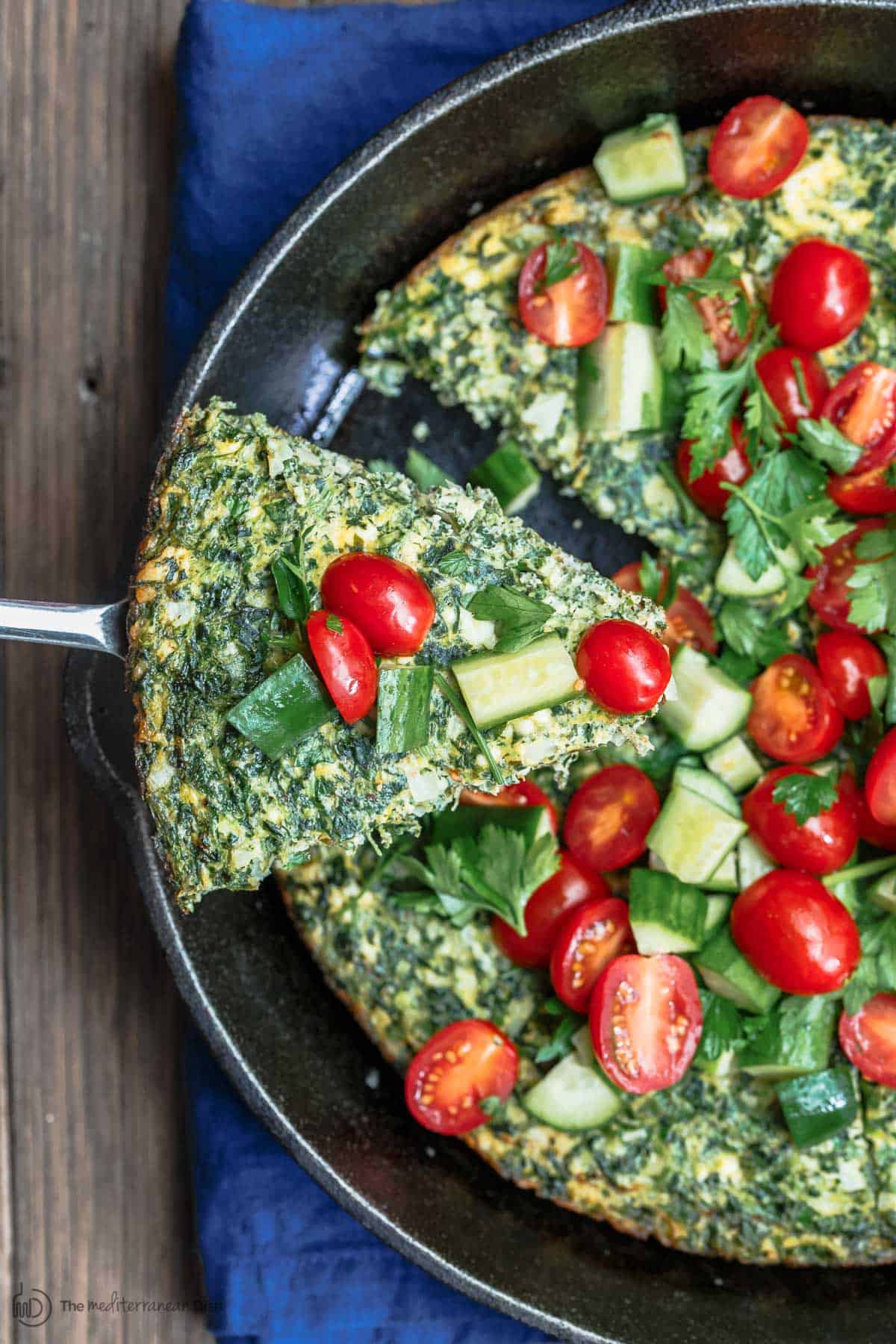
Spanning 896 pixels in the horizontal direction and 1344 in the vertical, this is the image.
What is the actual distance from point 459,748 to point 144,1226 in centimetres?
232

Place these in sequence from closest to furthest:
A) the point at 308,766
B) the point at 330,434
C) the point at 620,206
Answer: the point at 308,766 → the point at 620,206 → the point at 330,434

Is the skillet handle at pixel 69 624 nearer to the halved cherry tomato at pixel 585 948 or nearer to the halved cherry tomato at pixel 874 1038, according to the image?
the halved cherry tomato at pixel 585 948

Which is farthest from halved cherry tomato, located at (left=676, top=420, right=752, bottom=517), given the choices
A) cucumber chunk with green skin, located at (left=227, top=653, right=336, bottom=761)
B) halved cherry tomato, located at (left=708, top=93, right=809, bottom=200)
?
cucumber chunk with green skin, located at (left=227, top=653, right=336, bottom=761)

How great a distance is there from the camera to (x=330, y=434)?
391cm

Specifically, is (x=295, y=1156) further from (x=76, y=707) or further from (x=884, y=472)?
(x=884, y=472)

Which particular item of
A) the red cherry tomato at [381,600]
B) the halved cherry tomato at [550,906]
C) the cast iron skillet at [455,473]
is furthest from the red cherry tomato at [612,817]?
the red cherry tomato at [381,600]

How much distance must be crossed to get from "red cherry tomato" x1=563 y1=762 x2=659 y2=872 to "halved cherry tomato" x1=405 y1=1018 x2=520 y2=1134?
0.62 meters

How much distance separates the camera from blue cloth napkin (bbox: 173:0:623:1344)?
367 cm

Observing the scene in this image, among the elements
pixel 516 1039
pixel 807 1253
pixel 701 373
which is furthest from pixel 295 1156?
pixel 701 373

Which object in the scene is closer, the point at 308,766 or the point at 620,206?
the point at 308,766

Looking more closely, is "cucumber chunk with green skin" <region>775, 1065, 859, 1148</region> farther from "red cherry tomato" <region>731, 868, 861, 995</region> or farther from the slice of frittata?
the slice of frittata

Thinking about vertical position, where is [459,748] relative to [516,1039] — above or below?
above

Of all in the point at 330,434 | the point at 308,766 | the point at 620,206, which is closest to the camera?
the point at 308,766

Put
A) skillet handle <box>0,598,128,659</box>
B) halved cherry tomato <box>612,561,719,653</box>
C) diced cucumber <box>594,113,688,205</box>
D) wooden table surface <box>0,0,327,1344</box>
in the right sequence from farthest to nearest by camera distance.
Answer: wooden table surface <box>0,0,327,1344</box>, halved cherry tomato <box>612,561,719,653</box>, diced cucumber <box>594,113,688,205</box>, skillet handle <box>0,598,128,659</box>
